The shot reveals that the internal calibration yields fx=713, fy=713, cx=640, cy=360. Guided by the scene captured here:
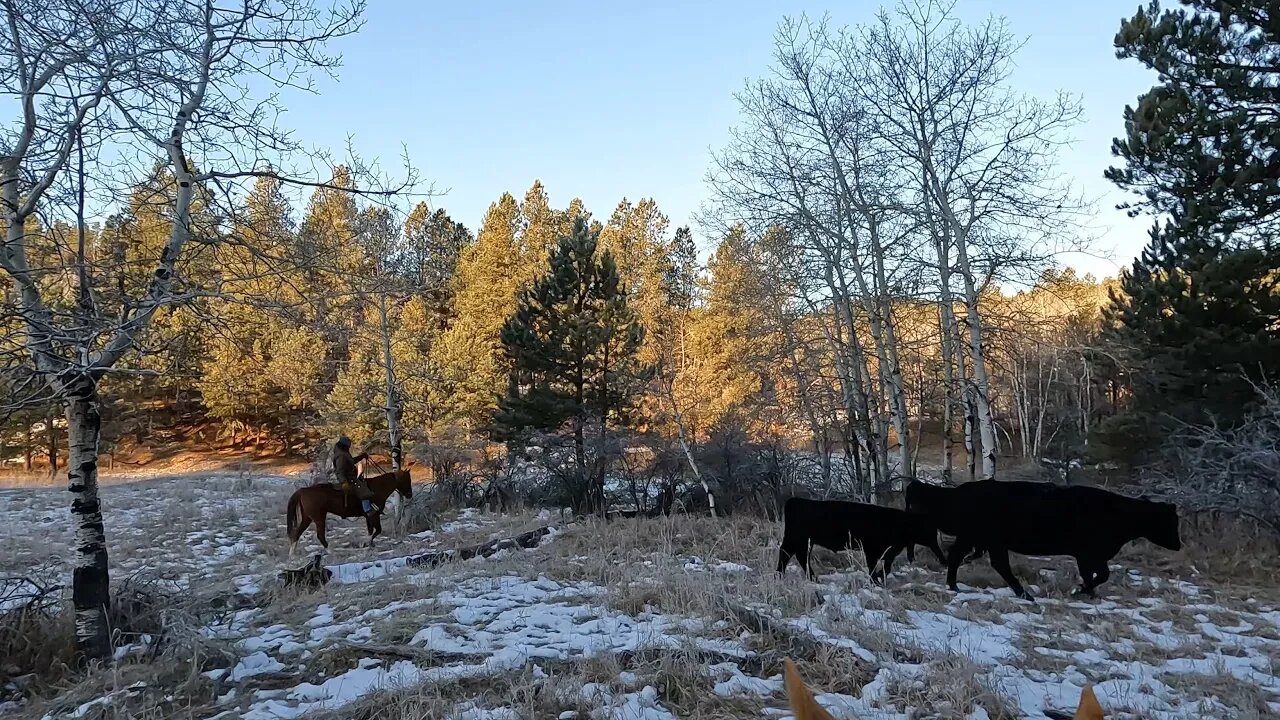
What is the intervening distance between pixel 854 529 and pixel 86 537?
22.6 feet

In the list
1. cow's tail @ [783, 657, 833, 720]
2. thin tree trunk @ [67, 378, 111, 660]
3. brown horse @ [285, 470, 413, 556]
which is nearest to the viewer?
cow's tail @ [783, 657, 833, 720]

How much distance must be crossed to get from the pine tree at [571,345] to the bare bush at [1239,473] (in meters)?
12.4

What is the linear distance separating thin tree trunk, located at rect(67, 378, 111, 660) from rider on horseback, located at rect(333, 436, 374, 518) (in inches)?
267

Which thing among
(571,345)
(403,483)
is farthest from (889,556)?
(571,345)

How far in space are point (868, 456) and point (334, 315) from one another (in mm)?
10679

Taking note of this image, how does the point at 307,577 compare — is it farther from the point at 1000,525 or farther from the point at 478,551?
the point at 1000,525

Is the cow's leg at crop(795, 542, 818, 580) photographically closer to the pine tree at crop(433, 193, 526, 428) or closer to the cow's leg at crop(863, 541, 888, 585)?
the cow's leg at crop(863, 541, 888, 585)

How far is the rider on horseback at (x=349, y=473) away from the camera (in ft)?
40.7

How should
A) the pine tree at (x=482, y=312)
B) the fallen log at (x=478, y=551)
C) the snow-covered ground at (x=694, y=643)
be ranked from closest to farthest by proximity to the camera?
1. the snow-covered ground at (x=694, y=643)
2. the fallen log at (x=478, y=551)
3. the pine tree at (x=482, y=312)

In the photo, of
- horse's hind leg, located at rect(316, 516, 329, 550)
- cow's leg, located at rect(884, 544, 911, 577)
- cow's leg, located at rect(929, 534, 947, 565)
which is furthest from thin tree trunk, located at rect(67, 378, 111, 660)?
cow's leg, located at rect(929, 534, 947, 565)

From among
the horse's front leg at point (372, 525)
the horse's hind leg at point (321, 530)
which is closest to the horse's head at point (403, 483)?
the horse's front leg at point (372, 525)

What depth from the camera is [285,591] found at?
7391 millimetres

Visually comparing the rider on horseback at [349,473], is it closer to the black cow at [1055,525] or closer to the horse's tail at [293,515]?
the horse's tail at [293,515]

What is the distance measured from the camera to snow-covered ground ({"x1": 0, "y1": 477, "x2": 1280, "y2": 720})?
4242 millimetres
